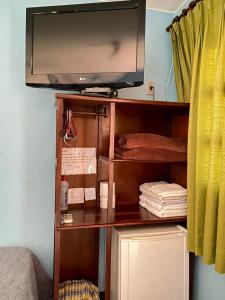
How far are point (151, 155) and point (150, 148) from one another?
0.05 meters

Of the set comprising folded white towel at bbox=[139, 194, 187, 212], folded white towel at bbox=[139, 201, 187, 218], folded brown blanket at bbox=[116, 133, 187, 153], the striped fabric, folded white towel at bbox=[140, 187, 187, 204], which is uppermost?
folded brown blanket at bbox=[116, 133, 187, 153]

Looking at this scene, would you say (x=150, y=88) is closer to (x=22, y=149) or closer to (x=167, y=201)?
(x=167, y=201)

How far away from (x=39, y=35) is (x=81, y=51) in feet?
0.87

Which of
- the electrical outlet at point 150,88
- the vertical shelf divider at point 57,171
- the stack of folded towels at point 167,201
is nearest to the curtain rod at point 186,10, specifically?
the electrical outlet at point 150,88

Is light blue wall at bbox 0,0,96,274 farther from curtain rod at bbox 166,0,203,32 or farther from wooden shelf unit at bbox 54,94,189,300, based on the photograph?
curtain rod at bbox 166,0,203,32

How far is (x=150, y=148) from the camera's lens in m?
1.57

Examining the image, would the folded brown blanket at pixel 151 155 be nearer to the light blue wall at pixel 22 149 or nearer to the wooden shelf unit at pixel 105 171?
the wooden shelf unit at pixel 105 171

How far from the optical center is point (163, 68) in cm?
202

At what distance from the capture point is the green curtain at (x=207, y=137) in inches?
51.2

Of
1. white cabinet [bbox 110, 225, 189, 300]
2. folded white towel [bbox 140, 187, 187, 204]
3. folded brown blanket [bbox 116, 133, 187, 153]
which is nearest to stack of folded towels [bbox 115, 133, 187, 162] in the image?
folded brown blanket [bbox 116, 133, 187, 153]

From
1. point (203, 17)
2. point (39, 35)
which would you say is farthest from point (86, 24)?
point (203, 17)

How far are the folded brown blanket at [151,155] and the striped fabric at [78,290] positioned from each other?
0.93m

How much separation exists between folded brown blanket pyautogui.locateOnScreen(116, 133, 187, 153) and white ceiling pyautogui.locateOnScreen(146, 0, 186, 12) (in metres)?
1.08

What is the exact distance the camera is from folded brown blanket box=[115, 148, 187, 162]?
1530 mm
